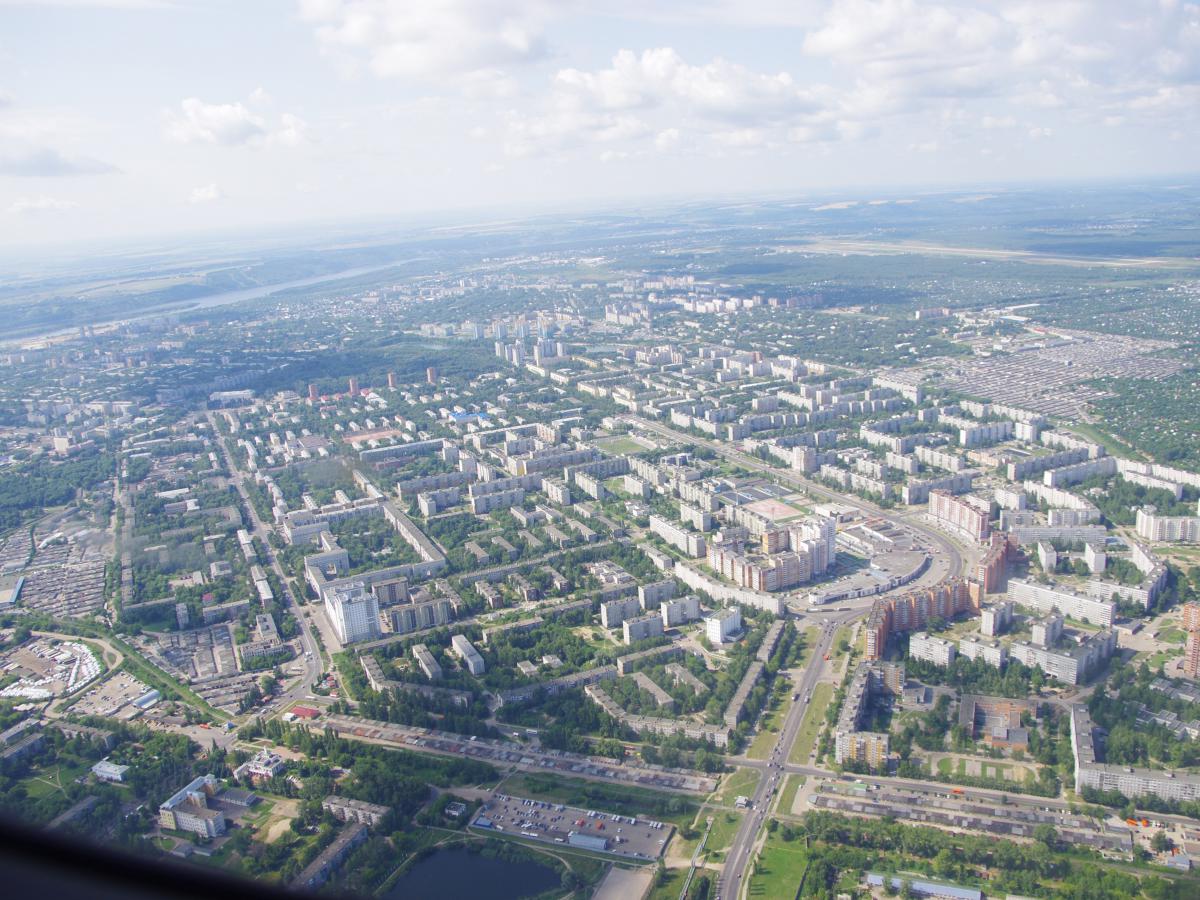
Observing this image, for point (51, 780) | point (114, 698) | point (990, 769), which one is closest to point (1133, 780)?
point (990, 769)

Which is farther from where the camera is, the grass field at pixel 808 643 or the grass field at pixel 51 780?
the grass field at pixel 808 643

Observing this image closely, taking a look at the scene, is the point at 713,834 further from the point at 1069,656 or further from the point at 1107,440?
the point at 1107,440

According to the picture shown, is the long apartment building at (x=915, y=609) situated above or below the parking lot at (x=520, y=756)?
above

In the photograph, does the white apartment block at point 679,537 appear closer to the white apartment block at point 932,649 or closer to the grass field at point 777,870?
the white apartment block at point 932,649

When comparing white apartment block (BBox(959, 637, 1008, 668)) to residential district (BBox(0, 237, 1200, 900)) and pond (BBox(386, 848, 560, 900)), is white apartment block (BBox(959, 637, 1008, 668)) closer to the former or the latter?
residential district (BBox(0, 237, 1200, 900))

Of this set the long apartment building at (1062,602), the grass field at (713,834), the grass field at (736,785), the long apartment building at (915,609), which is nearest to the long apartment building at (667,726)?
the grass field at (736,785)

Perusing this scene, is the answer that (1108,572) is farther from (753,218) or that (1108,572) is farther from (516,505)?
(753,218)
